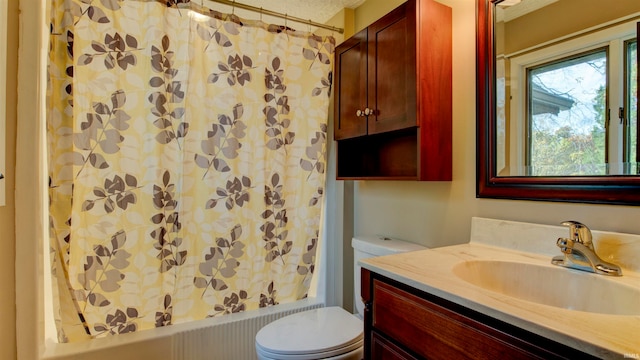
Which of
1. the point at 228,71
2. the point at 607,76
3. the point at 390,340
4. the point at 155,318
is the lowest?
the point at 155,318

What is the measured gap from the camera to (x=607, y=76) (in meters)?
0.90

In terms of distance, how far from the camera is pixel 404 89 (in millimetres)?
1329

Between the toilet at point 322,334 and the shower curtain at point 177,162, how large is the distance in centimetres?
46

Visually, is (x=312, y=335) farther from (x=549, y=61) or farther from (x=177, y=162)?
(x=549, y=61)

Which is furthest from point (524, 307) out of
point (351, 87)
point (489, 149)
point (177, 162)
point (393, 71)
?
point (177, 162)

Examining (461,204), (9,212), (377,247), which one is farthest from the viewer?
(377,247)

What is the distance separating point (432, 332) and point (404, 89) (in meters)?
0.94

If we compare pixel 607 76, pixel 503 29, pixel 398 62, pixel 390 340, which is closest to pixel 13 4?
pixel 398 62

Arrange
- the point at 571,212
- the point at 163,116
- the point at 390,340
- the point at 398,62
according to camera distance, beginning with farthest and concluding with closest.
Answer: the point at 163,116 < the point at 398,62 < the point at 571,212 < the point at 390,340

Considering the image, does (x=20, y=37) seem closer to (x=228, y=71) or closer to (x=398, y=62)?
(x=228, y=71)

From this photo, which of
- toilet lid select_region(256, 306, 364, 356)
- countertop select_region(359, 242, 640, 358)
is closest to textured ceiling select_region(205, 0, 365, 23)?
countertop select_region(359, 242, 640, 358)

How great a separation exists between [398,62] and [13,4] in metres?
1.33

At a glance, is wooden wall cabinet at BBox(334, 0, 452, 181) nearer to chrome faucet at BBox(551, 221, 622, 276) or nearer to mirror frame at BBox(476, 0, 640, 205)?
mirror frame at BBox(476, 0, 640, 205)

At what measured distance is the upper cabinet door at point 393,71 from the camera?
51.1 inches
